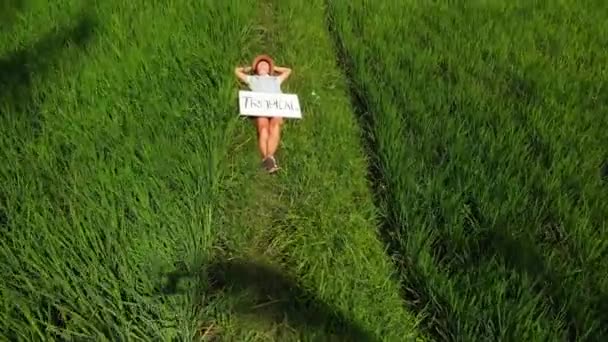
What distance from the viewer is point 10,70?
107 inches

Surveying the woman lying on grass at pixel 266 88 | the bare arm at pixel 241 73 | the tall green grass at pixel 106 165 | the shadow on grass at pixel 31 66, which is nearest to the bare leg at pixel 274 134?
the woman lying on grass at pixel 266 88

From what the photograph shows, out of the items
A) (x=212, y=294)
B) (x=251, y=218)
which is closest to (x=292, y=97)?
(x=251, y=218)

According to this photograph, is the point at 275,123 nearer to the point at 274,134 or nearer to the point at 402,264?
the point at 274,134

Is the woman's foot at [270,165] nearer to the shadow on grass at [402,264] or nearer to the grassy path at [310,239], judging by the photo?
the grassy path at [310,239]

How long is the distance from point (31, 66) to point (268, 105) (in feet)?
3.57

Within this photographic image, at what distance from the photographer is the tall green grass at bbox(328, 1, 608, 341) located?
1872 millimetres

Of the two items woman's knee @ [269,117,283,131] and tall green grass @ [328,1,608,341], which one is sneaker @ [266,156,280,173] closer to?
woman's knee @ [269,117,283,131]

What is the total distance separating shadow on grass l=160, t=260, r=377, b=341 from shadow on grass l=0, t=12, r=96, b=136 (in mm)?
956

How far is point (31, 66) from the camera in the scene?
2746mm

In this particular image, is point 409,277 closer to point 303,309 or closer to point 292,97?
point 303,309

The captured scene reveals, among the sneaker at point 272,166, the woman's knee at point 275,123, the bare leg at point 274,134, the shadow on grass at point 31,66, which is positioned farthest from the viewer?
the woman's knee at point 275,123

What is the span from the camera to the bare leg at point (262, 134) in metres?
2.76

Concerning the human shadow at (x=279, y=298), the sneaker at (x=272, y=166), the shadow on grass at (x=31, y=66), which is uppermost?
the shadow on grass at (x=31, y=66)

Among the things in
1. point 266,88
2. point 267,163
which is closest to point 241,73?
point 266,88
